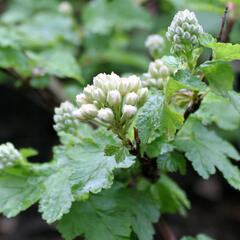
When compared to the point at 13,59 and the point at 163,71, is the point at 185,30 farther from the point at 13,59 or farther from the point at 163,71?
the point at 13,59

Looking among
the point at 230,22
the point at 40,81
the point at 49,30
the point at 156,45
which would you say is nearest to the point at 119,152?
the point at 156,45

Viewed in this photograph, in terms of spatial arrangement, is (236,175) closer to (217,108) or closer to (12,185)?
(217,108)

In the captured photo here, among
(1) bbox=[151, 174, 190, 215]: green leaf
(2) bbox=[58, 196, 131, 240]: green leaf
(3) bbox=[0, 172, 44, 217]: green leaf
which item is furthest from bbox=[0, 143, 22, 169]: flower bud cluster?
(1) bbox=[151, 174, 190, 215]: green leaf

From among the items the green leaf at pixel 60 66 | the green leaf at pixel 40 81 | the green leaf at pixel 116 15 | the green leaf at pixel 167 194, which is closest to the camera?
the green leaf at pixel 167 194

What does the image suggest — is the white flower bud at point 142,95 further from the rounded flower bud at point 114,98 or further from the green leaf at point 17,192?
the green leaf at point 17,192

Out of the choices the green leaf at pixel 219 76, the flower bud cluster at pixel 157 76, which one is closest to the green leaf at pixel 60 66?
the flower bud cluster at pixel 157 76

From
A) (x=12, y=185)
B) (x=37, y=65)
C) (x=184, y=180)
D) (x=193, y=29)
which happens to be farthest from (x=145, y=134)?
(x=184, y=180)
